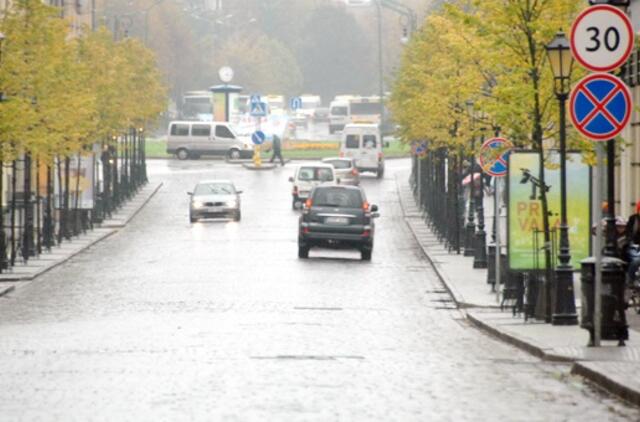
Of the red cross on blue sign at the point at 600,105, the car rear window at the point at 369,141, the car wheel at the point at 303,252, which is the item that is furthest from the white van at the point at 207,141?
the red cross on blue sign at the point at 600,105

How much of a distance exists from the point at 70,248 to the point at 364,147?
40445 mm

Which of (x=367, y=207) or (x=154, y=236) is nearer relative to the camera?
(x=367, y=207)

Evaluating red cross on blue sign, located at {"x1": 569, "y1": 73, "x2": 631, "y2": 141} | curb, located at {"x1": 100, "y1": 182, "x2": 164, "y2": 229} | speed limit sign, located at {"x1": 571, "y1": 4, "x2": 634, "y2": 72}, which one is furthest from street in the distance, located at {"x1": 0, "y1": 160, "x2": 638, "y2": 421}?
curb, located at {"x1": 100, "y1": 182, "x2": 164, "y2": 229}

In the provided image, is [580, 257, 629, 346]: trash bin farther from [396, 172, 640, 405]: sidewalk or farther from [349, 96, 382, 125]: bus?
[349, 96, 382, 125]: bus

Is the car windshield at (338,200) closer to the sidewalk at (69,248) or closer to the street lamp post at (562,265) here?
the sidewalk at (69,248)

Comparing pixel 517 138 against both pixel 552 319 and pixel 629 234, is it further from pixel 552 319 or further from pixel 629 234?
pixel 552 319

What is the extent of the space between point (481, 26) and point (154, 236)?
27.8m

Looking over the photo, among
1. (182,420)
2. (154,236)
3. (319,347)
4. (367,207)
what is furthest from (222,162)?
(182,420)

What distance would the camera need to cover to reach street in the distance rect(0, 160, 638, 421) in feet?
50.7

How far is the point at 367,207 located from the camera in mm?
45344

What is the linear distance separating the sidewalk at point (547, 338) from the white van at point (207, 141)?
57.1 meters

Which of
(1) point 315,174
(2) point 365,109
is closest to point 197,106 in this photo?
(2) point 365,109

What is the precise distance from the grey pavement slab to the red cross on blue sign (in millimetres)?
16429

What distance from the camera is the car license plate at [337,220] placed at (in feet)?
146
